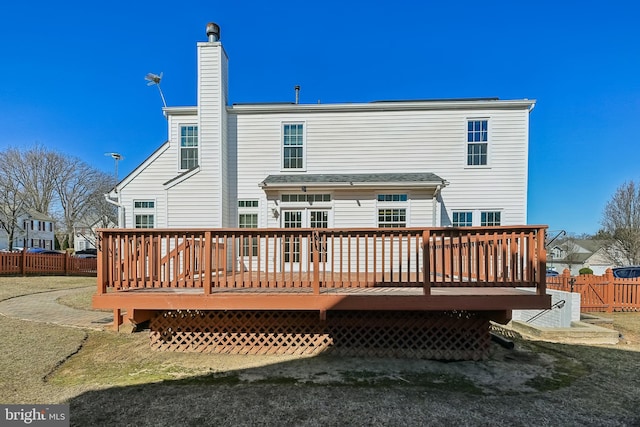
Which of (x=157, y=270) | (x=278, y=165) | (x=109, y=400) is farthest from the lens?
(x=278, y=165)

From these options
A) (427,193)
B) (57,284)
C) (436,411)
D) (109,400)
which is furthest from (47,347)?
(57,284)

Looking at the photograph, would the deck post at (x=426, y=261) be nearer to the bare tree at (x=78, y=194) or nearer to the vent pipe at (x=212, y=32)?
the vent pipe at (x=212, y=32)

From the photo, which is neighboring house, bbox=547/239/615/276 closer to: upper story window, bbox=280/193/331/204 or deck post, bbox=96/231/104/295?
upper story window, bbox=280/193/331/204

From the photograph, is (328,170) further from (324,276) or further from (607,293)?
(607,293)

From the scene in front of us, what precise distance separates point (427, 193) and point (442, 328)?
4.65 meters

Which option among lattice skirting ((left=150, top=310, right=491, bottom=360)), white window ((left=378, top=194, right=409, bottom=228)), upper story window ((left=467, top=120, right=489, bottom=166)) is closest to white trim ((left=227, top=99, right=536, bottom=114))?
Answer: upper story window ((left=467, top=120, right=489, bottom=166))

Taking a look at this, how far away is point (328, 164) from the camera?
9352 millimetres

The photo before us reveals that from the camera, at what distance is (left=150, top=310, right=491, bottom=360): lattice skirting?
482 centimetres

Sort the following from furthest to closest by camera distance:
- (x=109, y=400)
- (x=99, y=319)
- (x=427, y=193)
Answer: (x=427, y=193), (x=99, y=319), (x=109, y=400)

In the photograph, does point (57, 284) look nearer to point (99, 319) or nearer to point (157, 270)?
point (99, 319)

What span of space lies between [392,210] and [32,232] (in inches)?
1899

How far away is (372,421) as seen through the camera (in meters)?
3.04

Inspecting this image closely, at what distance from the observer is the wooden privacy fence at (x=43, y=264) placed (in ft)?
49.4

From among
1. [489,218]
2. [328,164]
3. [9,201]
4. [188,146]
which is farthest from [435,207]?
[9,201]
